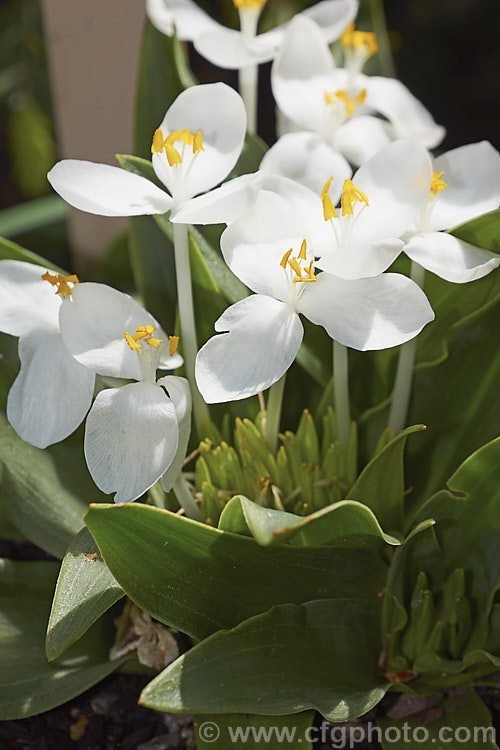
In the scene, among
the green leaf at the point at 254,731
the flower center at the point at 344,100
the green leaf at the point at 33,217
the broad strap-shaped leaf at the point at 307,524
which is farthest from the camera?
the green leaf at the point at 33,217

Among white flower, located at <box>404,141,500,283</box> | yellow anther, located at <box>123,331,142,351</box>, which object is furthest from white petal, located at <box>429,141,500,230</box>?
yellow anther, located at <box>123,331,142,351</box>

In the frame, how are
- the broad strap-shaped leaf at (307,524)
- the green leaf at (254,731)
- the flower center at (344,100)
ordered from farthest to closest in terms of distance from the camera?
1. the flower center at (344,100)
2. the green leaf at (254,731)
3. the broad strap-shaped leaf at (307,524)

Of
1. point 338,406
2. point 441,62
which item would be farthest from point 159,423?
point 441,62

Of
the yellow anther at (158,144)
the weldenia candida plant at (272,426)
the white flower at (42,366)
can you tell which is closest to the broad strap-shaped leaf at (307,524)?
the weldenia candida plant at (272,426)

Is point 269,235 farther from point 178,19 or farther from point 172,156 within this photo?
point 178,19

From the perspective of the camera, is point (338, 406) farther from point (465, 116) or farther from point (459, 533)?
point (465, 116)

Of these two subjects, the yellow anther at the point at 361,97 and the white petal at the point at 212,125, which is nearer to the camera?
the white petal at the point at 212,125

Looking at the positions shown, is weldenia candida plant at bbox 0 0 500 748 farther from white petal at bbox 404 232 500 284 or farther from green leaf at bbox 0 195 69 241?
green leaf at bbox 0 195 69 241

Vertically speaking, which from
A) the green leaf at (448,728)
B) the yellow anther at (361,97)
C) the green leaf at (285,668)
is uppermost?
the yellow anther at (361,97)

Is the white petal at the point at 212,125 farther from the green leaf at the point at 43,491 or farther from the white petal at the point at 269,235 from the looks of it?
the green leaf at the point at 43,491
